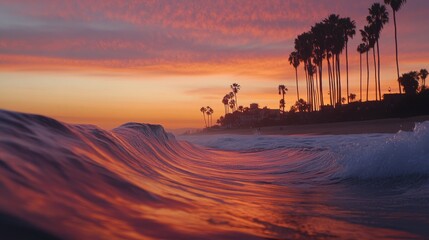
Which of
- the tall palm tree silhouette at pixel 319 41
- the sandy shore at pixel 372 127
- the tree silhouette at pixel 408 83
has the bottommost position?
the sandy shore at pixel 372 127

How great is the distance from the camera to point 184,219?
2.47m

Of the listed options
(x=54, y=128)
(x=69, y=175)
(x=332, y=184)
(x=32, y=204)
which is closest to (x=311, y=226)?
(x=69, y=175)

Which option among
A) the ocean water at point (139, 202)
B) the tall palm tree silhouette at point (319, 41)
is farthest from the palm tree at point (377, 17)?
the ocean water at point (139, 202)

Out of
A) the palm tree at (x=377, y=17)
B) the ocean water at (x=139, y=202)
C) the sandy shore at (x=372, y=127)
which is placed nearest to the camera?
the ocean water at (x=139, y=202)

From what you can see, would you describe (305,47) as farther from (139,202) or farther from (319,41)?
(139,202)

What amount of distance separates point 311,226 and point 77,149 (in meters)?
1.62

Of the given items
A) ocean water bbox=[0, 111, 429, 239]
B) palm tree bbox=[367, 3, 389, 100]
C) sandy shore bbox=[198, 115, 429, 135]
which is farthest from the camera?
palm tree bbox=[367, 3, 389, 100]

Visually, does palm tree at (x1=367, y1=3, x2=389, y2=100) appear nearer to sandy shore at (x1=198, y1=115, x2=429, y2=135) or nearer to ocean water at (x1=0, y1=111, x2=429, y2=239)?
sandy shore at (x1=198, y1=115, x2=429, y2=135)

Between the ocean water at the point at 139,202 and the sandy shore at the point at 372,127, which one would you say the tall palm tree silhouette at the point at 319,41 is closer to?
the sandy shore at the point at 372,127

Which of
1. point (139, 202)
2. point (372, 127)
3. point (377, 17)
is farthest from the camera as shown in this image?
point (377, 17)

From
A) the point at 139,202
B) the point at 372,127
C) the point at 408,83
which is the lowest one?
the point at 372,127

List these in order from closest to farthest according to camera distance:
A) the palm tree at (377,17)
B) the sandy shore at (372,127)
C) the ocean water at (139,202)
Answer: the ocean water at (139,202), the sandy shore at (372,127), the palm tree at (377,17)

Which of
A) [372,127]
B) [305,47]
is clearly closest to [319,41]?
[305,47]

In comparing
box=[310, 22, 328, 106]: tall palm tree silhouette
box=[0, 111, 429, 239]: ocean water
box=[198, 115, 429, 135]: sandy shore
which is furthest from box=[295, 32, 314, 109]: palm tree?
box=[0, 111, 429, 239]: ocean water
